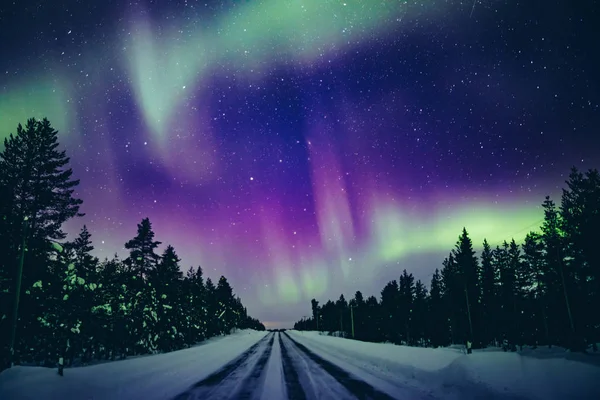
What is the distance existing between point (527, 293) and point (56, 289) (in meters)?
62.8

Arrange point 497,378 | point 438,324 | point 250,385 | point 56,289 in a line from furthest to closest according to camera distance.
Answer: point 438,324, point 56,289, point 250,385, point 497,378

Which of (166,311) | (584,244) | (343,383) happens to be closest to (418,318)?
(584,244)

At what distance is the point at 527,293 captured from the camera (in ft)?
180

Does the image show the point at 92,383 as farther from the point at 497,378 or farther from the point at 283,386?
the point at 497,378

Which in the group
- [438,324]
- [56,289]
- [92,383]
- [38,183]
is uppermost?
[38,183]

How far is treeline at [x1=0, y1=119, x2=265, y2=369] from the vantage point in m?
17.5

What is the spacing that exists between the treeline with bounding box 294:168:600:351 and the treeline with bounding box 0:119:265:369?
125 ft

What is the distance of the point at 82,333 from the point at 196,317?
31047mm

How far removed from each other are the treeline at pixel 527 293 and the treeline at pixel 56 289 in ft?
125

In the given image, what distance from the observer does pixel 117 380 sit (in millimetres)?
11445

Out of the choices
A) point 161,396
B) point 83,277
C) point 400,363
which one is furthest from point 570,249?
point 83,277

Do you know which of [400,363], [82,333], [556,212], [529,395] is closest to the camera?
[529,395]

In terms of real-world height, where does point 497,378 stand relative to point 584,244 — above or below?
below

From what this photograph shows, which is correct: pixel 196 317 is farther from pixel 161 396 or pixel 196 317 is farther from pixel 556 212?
pixel 556 212
